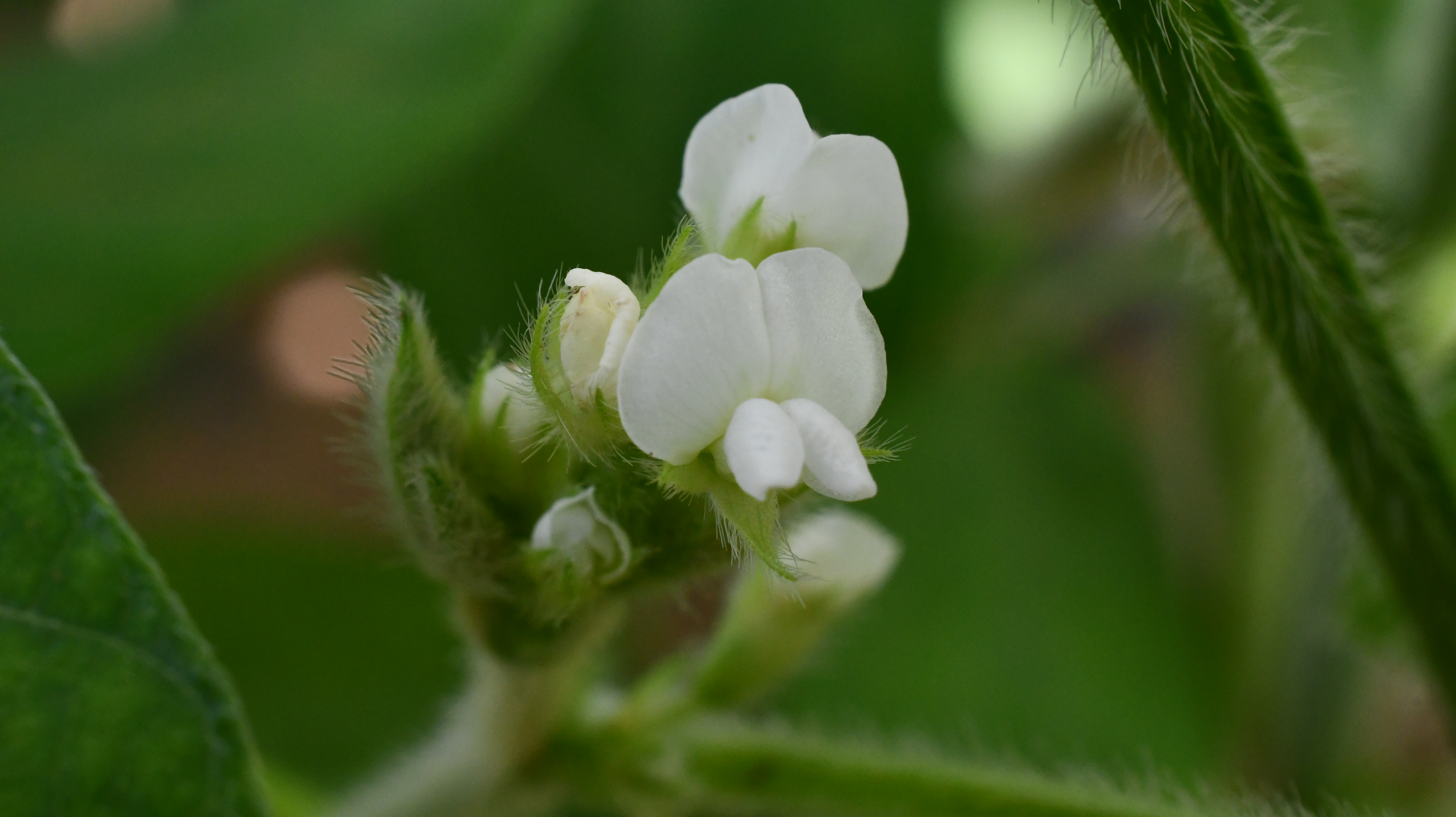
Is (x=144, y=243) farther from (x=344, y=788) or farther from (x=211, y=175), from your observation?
(x=344, y=788)

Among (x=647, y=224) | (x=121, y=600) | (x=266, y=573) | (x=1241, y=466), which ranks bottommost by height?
(x=1241, y=466)

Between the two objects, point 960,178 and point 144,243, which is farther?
point 960,178

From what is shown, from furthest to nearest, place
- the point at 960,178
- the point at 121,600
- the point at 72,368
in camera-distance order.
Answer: the point at 960,178
the point at 72,368
the point at 121,600

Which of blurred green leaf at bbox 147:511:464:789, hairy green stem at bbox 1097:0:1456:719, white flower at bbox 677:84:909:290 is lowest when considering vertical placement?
blurred green leaf at bbox 147:511:464:789

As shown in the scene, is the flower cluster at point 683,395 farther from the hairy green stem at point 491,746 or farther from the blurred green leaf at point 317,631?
the blurred green leaf at point 317,631

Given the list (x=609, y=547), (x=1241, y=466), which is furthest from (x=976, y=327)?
(x=609, y=547)

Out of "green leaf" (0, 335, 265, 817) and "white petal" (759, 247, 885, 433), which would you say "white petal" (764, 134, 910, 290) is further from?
"green leaf" (0, 335, 265, 817)

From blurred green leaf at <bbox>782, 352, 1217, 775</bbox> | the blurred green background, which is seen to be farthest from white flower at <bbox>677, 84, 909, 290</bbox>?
blurred green leaf at <bbox>782, 352, 1217, 775</bbox>
